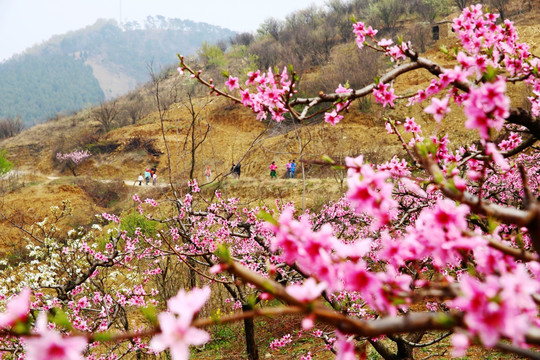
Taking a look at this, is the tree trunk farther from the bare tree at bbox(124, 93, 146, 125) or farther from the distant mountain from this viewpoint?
the distant mountain

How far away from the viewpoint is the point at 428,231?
3.12 ft

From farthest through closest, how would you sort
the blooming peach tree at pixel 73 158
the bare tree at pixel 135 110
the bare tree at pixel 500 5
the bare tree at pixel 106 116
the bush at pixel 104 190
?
the bare tree at pixel 135 110, the bare tree at pixel 106 116, the blooming peach tree at pixel 73 158, the bare tree at pixel 500 5, the bush at pixel 104 190

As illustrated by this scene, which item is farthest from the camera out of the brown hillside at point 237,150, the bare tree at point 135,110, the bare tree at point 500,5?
the bare tree at point 135,110

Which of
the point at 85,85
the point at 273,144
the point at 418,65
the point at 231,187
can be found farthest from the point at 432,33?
the point at 85,85

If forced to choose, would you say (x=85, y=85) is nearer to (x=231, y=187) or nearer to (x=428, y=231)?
(x=231, y=187)

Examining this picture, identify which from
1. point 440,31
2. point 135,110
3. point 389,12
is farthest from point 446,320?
point 135,110

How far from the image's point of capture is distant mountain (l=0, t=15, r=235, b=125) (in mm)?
108250

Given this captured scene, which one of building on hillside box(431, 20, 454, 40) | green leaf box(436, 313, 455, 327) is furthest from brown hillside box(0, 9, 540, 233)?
green leaf box(436, 313, 455, 327)

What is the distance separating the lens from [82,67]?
137625 mm

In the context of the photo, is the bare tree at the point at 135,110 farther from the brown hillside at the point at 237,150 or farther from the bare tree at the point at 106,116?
the brown hillside at the point at 237,150

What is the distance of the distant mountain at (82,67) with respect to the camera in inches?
4262

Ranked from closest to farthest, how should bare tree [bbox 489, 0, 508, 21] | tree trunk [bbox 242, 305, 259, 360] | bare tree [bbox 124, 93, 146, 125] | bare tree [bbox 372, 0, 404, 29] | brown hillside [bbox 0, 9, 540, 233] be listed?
1. tree trunk [bbox 242, 305, 259, 360]
2. brown hillside [bbox 0, 9, 540, 233]
3. bare tree [bbox 489, 0, 508, 21]
4. bare tree [bbox 372, 0, 404, 29]
5. bare tree [bbox 124, 93, 146, 125]

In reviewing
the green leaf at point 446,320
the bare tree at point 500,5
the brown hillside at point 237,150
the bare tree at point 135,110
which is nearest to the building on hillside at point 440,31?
the brown hillside at point 237,150

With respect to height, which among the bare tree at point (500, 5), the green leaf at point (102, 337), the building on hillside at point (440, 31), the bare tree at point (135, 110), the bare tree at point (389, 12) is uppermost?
the bare tree at point (389, 12)
